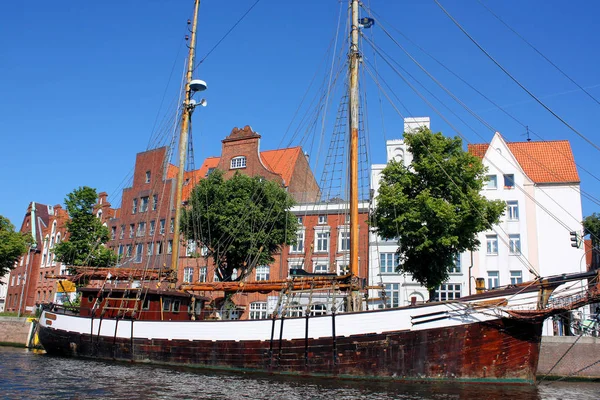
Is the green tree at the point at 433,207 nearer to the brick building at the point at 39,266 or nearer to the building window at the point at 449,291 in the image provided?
the building window at the point at 449,291

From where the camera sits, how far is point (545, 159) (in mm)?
44031

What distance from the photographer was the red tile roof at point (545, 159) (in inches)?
1668

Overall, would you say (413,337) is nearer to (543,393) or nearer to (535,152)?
(543,393)

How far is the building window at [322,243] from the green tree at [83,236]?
Result: 16.9 meters

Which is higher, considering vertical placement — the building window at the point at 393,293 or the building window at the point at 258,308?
the building window at the point at 393,293

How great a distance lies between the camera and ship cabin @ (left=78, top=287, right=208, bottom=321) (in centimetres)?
2708

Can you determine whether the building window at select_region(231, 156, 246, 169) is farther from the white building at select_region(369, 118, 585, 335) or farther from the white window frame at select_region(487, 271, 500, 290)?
the white window frame at select_region(487, 271, 500, 290)

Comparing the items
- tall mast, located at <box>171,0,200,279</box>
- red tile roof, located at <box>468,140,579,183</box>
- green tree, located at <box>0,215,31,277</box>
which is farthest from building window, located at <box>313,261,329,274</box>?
green tree, located at <box>0,215,31,277</box>

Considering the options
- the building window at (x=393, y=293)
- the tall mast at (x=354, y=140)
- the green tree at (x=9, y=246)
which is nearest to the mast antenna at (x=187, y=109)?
the tall mast at (x=354, y=140)

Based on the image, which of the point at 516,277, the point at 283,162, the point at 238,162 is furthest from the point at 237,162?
the point at 516,277

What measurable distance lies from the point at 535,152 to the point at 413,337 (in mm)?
30998

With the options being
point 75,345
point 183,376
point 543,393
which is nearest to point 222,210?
point 75,345

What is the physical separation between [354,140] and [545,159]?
26146mm

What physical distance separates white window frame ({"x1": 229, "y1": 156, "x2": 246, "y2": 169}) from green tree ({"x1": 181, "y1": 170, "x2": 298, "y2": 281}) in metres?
12.8
